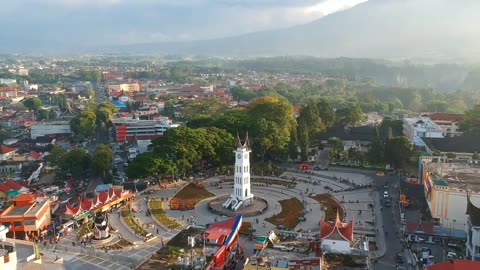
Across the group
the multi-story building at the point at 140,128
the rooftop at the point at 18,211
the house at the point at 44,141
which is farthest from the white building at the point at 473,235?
the house at the point at 44,141

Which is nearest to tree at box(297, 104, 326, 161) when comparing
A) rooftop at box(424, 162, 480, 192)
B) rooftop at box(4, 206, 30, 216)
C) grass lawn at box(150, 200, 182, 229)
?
rooftop at box(424, 162, 480, 192)

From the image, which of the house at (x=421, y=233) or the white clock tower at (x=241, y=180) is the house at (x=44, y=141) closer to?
the white clock tower at (x=241, y=180)

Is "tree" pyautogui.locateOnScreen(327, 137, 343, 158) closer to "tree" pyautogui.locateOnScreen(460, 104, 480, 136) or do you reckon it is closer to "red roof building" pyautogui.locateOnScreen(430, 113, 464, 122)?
"red roof building" pyautogui.locateOnScreen(430, 113, 464, 122)

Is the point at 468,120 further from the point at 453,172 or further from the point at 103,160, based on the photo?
the point at 103,160

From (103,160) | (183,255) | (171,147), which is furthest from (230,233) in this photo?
(103,160)

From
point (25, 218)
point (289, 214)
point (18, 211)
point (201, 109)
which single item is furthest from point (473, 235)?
point (201, 109)
